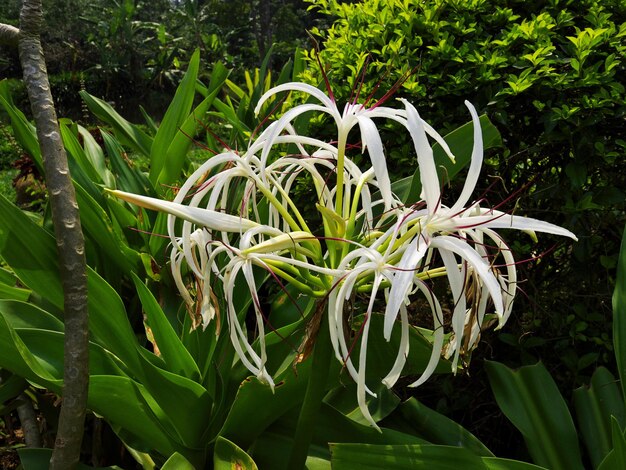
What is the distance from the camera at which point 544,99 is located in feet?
6.23

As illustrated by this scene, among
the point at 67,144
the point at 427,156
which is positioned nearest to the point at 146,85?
the point at 67,144

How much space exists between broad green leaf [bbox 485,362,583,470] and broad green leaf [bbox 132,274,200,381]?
0.76 metres

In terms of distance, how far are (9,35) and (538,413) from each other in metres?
1.51

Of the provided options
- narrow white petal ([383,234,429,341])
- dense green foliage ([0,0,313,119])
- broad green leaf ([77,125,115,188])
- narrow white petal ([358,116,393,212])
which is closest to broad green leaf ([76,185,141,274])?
broad green leaf ([77,125,115,188])

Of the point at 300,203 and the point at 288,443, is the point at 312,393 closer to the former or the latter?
the point at 288,443

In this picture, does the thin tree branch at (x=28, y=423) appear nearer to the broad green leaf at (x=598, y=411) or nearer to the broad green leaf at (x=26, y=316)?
the broad green leaf at (x=26, y=316)

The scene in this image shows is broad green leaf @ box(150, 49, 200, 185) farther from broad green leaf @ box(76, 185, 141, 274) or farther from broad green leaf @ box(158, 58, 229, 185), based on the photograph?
broad green leaf @ box(76, 185, 141, 274)

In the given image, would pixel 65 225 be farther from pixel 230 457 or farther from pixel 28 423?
pixel 28 423

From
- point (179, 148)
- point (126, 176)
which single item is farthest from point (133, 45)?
point (179, 148)

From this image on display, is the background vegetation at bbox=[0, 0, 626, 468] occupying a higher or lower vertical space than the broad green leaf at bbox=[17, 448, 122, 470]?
higher

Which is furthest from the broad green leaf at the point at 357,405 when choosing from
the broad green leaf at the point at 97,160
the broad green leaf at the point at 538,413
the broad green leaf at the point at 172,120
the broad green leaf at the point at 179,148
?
the broad green leaf at the point at 97,160

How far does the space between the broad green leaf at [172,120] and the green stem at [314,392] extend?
137 centimetres

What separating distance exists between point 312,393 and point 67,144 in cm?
148

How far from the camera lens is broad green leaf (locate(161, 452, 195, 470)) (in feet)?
4.62
